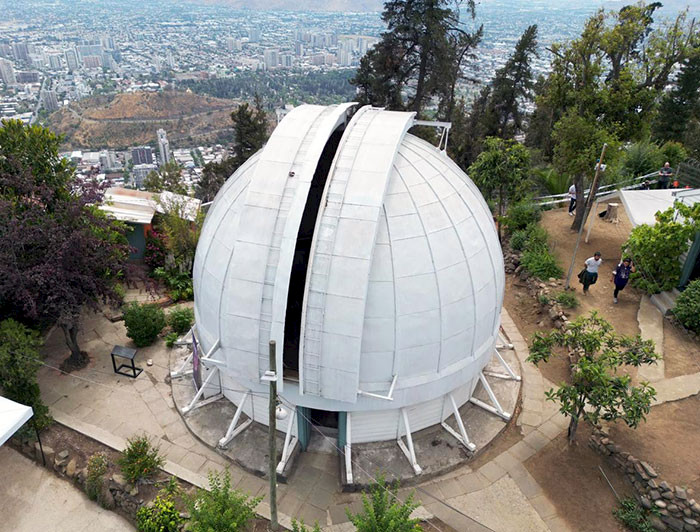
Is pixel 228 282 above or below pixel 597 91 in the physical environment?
below

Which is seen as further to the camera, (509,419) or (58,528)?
(509,419)

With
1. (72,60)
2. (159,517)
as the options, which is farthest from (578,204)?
(72,60)

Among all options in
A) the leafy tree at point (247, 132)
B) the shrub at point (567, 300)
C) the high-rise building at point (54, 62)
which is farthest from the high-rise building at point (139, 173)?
the high-rise building at point (54, 62)

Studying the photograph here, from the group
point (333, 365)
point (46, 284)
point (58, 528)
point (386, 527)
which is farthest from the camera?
point (46, 284)

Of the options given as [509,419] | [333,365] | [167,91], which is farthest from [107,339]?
[167,91]

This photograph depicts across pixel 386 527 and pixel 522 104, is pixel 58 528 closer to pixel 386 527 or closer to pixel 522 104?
pixel 386 527

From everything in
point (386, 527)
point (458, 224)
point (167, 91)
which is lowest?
point (167, 91)

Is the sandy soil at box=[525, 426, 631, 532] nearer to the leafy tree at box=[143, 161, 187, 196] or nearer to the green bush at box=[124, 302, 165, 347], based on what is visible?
the green bush at box=[124, 302, 165, 347]
